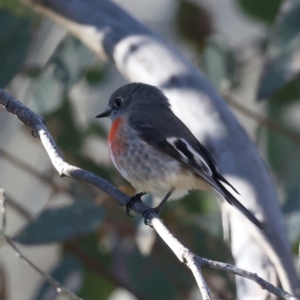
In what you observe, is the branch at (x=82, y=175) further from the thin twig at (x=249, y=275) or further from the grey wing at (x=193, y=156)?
the grey wing at (x=193, y=156)

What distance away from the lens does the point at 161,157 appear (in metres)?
2.34

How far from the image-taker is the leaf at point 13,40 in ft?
9.29

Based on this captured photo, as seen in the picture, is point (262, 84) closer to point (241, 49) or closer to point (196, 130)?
point (196, 130)

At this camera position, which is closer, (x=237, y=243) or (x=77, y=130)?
(x=237, y=243)

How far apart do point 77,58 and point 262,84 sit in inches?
37.3

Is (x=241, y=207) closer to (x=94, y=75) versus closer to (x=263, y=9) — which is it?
(x=263, y=9)

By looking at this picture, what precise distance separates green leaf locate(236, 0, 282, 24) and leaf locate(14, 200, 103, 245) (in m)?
1.60

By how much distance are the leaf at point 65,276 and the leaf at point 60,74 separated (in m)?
0.82

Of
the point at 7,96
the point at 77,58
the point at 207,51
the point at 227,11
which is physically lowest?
the point at 7,96

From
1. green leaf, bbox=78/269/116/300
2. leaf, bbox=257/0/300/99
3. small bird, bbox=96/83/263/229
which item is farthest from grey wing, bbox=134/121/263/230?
green leaf, bbox=78/269/116/300

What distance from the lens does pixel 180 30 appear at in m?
3.98

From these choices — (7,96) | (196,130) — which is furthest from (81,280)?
(7,96)

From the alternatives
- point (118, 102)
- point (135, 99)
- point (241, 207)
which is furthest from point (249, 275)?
point (118, 102)

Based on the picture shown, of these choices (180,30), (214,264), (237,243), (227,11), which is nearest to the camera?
(214,264)
